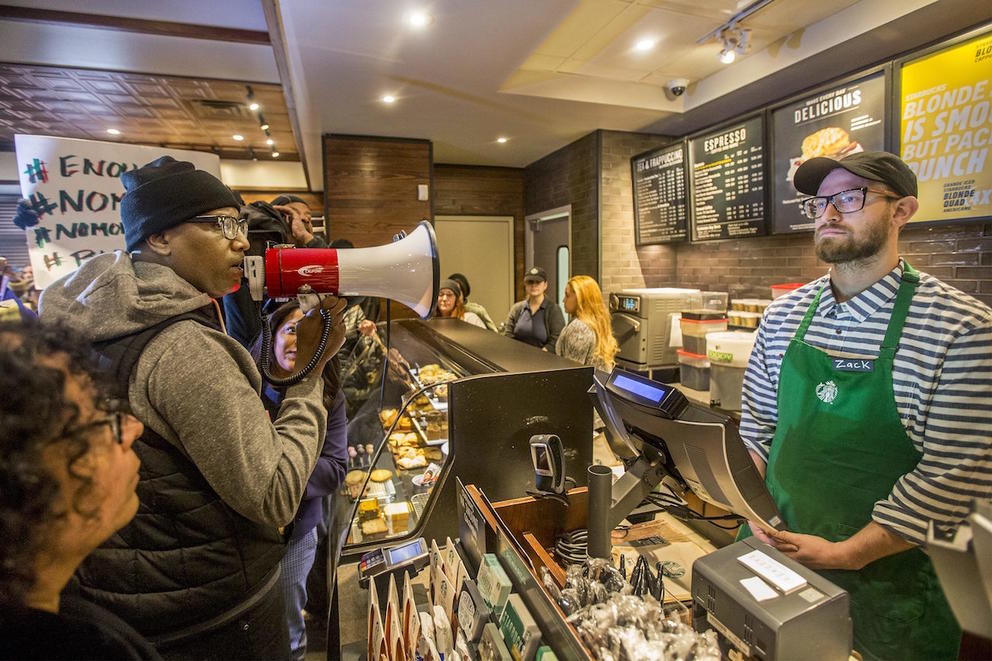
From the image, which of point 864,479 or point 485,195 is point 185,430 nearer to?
point 864,479

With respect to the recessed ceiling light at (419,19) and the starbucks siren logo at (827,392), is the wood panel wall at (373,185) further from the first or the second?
the starbucks siren logo at (827,392)

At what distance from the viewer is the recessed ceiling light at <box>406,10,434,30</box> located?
2609 millimetres

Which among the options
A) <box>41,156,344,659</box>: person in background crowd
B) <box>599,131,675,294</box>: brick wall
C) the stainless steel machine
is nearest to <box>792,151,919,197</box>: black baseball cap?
<box>41,156,344,659</box>: person in background crowd

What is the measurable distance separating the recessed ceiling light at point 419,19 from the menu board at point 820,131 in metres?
2.33

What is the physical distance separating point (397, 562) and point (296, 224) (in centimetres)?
185

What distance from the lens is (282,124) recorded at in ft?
16.4

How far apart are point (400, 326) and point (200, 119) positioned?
298cm

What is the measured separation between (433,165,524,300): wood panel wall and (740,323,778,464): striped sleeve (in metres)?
4.99

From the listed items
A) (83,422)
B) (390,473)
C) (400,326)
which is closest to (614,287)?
(400,326)

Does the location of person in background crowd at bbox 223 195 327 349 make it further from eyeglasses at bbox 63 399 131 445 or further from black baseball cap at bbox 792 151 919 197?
black baseball cap at bbox 792 151 919 197

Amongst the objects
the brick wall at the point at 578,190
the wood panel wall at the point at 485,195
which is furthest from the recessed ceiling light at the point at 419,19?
the wood panel wall at the point at 485,195

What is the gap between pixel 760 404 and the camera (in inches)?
59.6

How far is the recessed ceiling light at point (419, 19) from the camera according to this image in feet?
8.56

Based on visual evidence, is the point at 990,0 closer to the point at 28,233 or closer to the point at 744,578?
the point at 744,578
